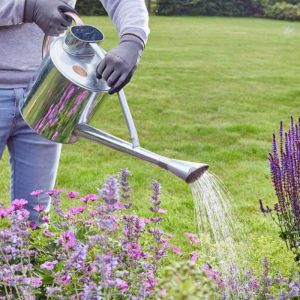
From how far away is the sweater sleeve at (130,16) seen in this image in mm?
2002

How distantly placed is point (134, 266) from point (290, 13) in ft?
107

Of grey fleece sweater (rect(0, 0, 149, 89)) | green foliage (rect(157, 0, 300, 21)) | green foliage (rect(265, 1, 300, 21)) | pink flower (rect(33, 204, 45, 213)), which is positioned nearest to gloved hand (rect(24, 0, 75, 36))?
grey fleece sweater (rect(0, 0, 149, 89))

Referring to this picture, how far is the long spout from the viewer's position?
164cm

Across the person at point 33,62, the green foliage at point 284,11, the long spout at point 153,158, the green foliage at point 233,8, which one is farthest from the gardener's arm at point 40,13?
the green foliage at point 284,11

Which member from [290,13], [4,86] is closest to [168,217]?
[4,86]

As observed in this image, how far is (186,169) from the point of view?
5.37 ft

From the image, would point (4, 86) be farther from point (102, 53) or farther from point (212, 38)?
point (212, 38)

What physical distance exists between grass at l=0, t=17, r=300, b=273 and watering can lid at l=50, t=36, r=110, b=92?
0.68 ft

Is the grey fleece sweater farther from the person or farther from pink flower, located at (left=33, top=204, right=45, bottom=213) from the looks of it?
pink flower, located at (left=33, top=204, right=45, bottom=213)

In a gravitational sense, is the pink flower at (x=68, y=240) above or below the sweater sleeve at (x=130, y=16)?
below

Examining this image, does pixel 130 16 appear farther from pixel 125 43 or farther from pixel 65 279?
pixel 65 279

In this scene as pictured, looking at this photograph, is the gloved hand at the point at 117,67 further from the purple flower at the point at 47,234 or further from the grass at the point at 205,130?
the purple flower at the point at 47,234

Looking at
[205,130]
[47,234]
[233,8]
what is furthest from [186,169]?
[233,8]

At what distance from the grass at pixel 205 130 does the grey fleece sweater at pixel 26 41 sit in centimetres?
27
